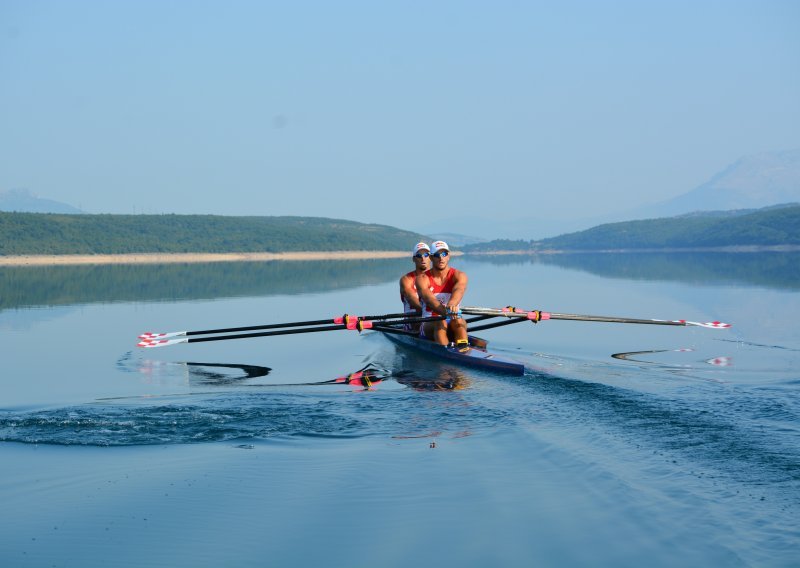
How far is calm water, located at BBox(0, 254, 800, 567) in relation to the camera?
6027 mm

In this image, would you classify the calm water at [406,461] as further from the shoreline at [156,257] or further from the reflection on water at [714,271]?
the shoreline at [156,257]

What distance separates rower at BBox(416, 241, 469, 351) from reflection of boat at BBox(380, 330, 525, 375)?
0.65 ft

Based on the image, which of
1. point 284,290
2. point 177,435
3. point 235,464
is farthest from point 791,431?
point 284,290

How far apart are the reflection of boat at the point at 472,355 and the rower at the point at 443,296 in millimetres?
197

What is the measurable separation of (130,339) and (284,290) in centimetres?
2076

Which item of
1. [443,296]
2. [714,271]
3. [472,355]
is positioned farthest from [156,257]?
[472,355]

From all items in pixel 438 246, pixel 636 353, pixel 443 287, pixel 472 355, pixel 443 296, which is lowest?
pixel 636 353

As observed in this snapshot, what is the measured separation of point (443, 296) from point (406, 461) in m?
8.16

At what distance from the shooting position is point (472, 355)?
46.4 ft

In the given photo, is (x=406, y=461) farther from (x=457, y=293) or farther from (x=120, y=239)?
(x=120, y=239)

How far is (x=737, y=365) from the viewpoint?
1459 cm

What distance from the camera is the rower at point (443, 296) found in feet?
50.4

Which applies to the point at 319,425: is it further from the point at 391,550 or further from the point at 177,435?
the point at 391,550

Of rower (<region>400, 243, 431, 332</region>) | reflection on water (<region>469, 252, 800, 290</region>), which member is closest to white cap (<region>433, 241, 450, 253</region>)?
rower (<region>400, 243, 431, 332</region>)
